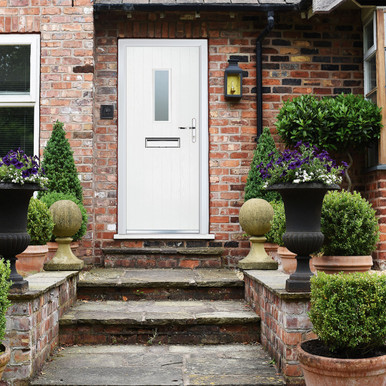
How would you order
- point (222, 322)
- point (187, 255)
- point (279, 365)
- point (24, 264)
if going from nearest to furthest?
point (279, 365), point (222, 322), point (24, 264), point (187, 255)

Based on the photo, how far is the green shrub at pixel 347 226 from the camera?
351 cm

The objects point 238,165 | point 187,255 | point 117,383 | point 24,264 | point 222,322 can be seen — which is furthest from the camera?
point 238,165

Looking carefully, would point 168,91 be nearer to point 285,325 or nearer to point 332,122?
point 332,122

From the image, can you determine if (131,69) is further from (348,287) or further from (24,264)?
(348,287)

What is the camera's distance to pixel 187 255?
5.70 metres

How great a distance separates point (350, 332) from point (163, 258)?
314cm

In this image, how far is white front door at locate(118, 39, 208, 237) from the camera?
19.9 ft

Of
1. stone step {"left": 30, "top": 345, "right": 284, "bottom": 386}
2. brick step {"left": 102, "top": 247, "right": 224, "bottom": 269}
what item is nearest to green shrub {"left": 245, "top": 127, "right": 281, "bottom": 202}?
brick step {"left": 102, "top": 247, "right": 224, "bottom": 269}

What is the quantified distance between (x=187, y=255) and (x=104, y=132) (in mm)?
1663

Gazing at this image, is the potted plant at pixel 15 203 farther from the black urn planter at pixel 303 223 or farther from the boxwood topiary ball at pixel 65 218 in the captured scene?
the black urn planter at pixel 303 223

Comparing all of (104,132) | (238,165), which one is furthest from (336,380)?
(104,132)

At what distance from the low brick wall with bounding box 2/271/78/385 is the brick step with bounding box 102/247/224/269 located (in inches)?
71.2

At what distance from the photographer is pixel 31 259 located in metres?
4.48

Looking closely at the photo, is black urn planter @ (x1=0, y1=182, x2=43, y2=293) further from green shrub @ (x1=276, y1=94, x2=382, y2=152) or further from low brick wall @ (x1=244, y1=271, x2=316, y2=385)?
green shrub @ (x1=276, y1=94, x2=382, y2=152)
